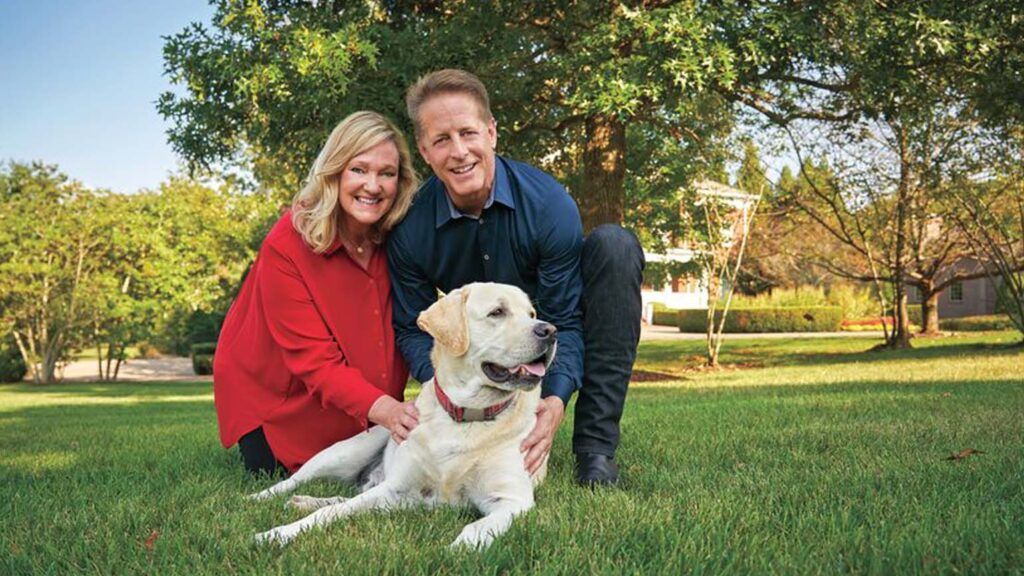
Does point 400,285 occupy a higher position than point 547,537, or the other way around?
point 400,285

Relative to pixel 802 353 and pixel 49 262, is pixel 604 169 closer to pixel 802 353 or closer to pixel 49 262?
pixel 802 353

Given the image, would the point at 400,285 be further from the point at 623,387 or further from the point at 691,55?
the point at 691,55

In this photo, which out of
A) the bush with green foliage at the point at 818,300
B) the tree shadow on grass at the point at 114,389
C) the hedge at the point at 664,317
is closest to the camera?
the tree shadow on grass at the point at 114,389

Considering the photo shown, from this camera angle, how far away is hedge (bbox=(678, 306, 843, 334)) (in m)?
32.3

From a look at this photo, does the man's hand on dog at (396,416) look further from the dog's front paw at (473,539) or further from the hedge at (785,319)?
the hedge at (785,319)

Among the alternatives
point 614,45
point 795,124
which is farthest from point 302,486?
point 795,124

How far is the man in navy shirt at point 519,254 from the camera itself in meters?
3.87

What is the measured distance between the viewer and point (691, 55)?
8.84m

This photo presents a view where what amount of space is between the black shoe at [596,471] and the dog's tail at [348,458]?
97 centimetres

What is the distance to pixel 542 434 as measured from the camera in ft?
11.6

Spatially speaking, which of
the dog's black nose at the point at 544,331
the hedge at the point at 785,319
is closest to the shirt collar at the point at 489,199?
the dog's black nose at the point at 544,331

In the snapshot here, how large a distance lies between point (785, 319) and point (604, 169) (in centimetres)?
2317

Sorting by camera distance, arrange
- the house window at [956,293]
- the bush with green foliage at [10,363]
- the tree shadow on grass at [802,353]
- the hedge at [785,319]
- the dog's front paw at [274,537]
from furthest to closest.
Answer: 1. the house window at [956,293]
2. the hedge at [785,319]
3. the bush with green foliage at [10,363]
4. the tree shadow on grass at [802,353]
5. the dog's front paw at [274,537]

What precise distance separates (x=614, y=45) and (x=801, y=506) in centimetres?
772
